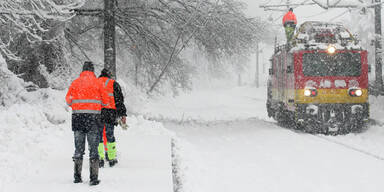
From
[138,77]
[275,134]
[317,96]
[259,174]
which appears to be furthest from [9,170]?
[138,77]

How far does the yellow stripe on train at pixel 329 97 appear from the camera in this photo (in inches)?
511

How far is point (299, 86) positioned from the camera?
515 inches

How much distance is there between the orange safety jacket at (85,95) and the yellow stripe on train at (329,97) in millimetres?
8188

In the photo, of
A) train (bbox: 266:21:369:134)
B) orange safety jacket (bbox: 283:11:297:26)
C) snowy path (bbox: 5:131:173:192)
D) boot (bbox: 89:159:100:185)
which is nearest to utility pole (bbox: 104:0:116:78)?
snowy path (bbox: 5:131:173:192)

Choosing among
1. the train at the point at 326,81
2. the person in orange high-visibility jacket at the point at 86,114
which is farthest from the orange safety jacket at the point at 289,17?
the person in orange high-visibility jacket at the point at 86,114

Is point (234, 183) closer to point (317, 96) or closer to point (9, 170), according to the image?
point (9, 170)

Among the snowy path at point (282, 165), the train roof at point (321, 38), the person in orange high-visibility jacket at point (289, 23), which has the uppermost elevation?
the person in orange high-visibility jacket at point (289, 23)

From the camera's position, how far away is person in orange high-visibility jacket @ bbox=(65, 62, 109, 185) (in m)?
6.25

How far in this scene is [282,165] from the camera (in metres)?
8.41

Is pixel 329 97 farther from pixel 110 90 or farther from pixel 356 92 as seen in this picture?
pixel 110 90

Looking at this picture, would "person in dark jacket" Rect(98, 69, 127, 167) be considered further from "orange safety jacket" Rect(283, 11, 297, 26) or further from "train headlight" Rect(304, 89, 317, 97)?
"orange safety jacket" Rect(283, 11, 297, 26)

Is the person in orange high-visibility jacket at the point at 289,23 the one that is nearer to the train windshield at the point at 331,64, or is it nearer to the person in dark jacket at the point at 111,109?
the train windshield at the point at 331,64

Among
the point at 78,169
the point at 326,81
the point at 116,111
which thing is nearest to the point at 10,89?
the point at 116,111

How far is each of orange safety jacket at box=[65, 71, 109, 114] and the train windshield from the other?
8.53 meters
